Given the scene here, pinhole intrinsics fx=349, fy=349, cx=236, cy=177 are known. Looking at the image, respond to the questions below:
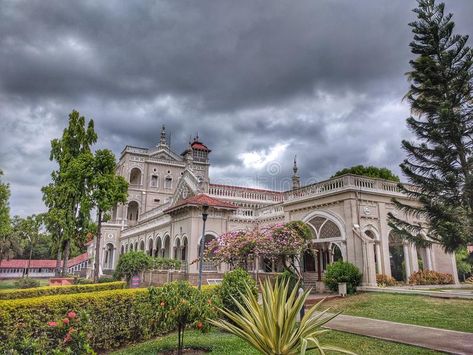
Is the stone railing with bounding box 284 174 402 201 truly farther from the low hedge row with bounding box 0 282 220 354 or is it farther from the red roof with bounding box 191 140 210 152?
the red roof with bounding box 191 140 210 152

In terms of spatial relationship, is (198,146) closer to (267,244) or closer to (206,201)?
(206,201)

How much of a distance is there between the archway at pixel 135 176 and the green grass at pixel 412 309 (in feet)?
133

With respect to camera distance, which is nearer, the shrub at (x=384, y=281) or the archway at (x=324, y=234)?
the shrub at (x=384, y=281)

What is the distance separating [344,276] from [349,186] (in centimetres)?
436

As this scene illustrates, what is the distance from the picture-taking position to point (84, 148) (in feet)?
93.0

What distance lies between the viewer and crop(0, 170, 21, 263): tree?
120ft

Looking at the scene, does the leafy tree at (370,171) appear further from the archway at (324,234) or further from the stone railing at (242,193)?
the archway at (324,234)

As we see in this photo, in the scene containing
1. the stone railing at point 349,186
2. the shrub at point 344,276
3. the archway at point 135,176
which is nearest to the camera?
the shrub at point 344,276

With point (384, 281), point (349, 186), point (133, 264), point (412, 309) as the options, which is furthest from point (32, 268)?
point (412, 309)

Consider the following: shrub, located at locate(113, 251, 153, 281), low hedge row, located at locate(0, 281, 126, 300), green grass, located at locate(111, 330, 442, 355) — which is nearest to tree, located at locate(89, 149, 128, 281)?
shrub, located at locate(113, 251, 153, 281)

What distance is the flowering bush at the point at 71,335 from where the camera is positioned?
632 cm

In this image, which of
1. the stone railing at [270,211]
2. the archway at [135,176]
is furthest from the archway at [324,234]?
the archway at [135,176]

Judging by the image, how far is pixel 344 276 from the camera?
15.5 m

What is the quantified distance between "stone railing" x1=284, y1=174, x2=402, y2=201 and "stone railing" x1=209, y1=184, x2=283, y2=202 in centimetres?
687
